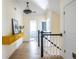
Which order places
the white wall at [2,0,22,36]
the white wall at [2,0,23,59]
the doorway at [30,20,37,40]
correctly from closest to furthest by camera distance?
the white wall at [2,0,23,59] → the white wall at [2,0,22,36] → the doorway at [30,20,37,40]

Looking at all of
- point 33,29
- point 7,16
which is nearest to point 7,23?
point 7,16

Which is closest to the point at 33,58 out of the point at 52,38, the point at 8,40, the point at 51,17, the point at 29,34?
the point at 8,40

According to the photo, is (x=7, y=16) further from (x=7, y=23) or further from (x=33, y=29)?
(x=33, y=29)

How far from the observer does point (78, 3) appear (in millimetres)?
1142

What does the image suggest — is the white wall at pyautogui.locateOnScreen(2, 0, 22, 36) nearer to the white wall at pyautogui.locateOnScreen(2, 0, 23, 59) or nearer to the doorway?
the white wall at pyautogui.locateOnScreen(2, 0, 23, 59)

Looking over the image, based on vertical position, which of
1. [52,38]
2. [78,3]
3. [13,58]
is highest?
[78,3]

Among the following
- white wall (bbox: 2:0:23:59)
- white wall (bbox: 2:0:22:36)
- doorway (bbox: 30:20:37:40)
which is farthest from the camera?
doorway (bbox: 30:20:37:40)

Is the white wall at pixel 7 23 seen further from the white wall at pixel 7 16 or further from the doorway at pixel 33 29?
the doorway at pixel 33 29

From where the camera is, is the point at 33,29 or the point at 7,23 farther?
the point at 33,29

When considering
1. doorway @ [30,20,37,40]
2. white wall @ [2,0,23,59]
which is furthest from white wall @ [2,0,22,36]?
doorway @ [30,20,37,40]

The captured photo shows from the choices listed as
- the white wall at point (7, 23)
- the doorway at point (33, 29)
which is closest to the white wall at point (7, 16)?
the white wall at point (7, 23)

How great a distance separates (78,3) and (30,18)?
450 inches

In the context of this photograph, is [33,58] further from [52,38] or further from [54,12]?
[54,12]

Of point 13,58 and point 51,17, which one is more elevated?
point 51,17
